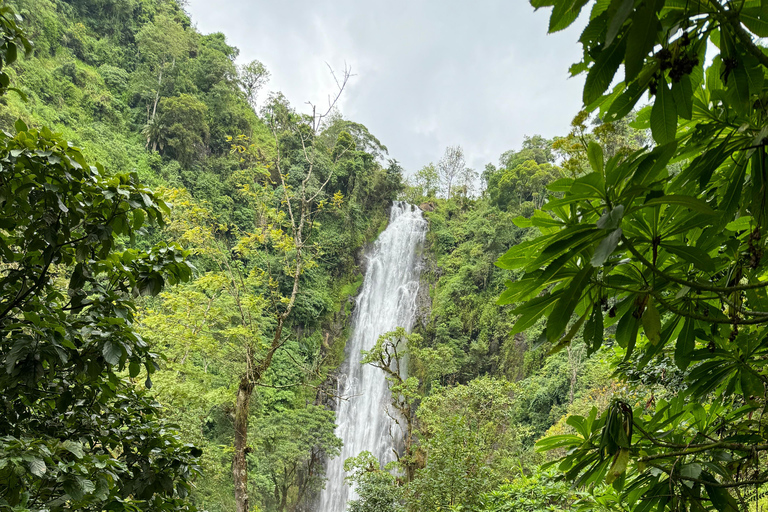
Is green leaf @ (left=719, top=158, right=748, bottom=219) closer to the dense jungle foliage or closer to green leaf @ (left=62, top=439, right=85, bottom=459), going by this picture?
the dense jungle foliage

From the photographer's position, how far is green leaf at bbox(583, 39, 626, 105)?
50 centimetres

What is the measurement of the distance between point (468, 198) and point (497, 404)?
13623 mm

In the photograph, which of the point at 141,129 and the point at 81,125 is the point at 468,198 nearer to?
the point at 141,129

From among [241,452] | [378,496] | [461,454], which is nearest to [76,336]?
[241,452]

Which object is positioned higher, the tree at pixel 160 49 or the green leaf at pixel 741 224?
the tree at pixel 160 49

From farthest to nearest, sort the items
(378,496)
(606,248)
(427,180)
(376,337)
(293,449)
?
(427,180)
(376,337)
(293,449)
(378,496)
(606,248)

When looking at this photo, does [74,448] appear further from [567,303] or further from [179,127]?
[179,127]

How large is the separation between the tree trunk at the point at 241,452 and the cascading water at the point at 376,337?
6463mm

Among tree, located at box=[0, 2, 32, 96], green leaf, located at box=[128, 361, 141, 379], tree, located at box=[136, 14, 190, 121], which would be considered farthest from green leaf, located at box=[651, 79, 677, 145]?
tree, located at box=[136, 14, 190, 121]

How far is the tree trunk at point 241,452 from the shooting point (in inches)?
163

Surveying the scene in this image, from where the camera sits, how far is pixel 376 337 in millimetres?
14883

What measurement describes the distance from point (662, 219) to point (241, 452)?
4.63 metres

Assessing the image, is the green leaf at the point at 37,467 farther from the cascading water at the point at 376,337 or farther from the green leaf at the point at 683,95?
the cascading water at the point at 376,337

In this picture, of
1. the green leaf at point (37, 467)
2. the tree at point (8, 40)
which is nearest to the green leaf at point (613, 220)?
the green leaf at point (37, 467)
